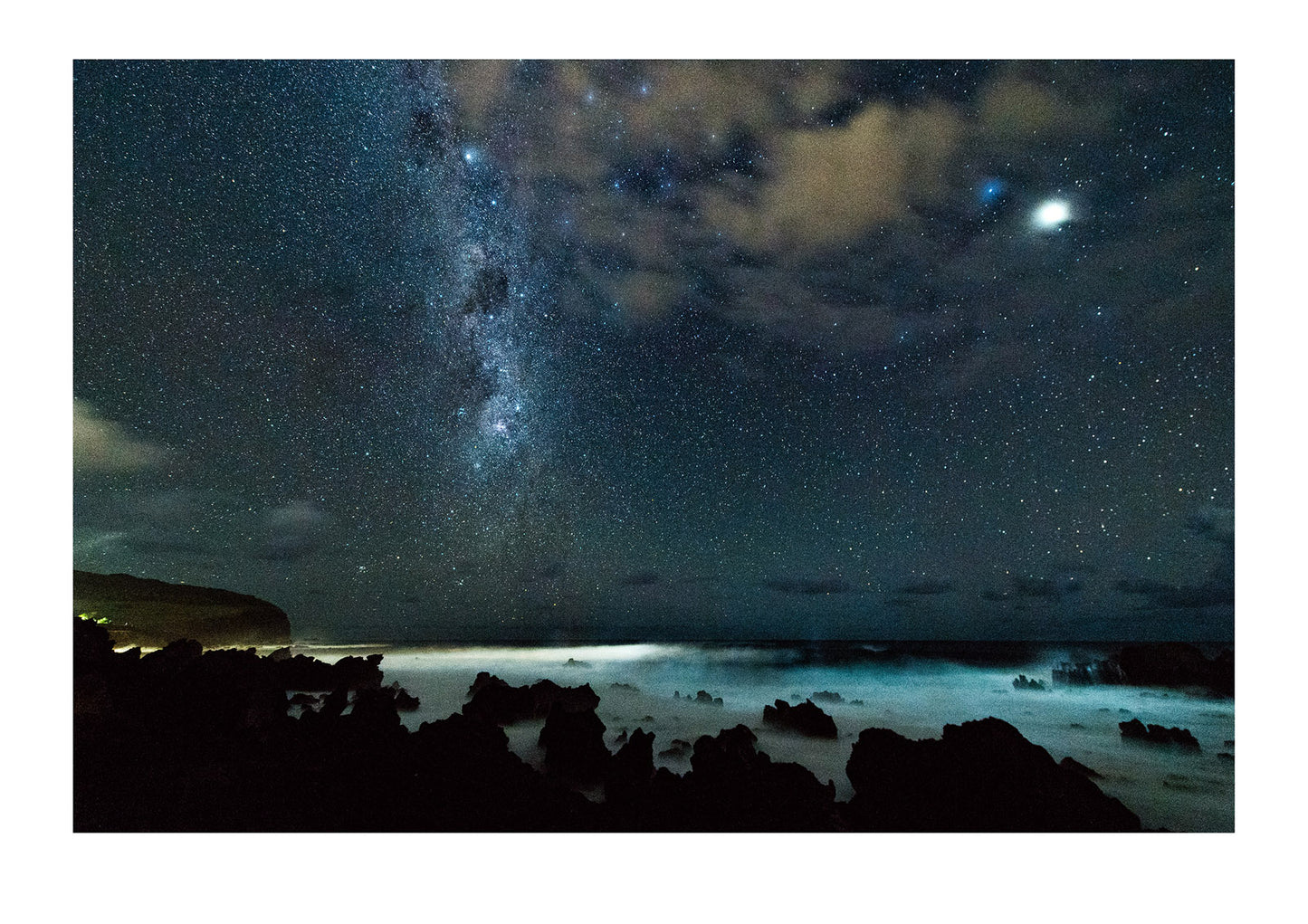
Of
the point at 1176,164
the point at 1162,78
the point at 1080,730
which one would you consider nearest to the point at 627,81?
the point at 1162,78

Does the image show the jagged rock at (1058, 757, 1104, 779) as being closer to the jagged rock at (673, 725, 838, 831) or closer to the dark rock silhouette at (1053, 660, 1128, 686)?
the jagged rock at (673, 725, 838, 831)

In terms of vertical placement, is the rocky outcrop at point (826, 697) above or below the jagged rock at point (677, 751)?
below

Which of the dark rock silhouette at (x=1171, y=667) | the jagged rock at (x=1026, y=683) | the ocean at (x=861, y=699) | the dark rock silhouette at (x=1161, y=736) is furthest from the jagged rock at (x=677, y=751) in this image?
the jagged rock at (x=1026, y=683)

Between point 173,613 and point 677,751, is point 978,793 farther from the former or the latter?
point 173,613

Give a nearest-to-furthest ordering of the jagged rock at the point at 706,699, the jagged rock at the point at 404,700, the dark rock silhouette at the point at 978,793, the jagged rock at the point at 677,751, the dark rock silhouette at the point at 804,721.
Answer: the dark rock silhouette at the point at 978,793, the jagged rock at the point at 677,751, the dark rock silhouette at the point at 804,721, the jagged rock at the point at 404,700, the jagged rock at the point at 706,699

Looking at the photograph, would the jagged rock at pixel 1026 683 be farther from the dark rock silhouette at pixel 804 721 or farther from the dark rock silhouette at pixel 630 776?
the dark rock silhouette at pixel 630 776

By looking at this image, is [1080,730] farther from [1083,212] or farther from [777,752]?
[1083,212]
